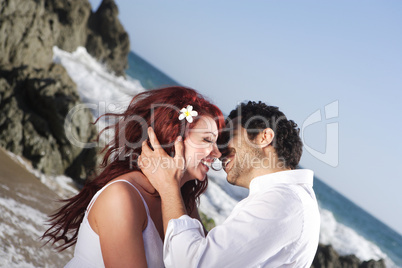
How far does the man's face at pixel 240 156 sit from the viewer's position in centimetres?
296

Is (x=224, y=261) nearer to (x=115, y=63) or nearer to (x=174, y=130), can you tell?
(x=174, y=130)

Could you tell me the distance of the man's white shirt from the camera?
6.70ft

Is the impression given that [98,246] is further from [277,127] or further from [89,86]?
[89,86]

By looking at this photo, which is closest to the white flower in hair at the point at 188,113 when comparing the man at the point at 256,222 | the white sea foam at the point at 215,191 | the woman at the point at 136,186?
the woman at the point at 136,186

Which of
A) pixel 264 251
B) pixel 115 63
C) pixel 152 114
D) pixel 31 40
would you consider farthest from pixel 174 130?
pixel 115 63

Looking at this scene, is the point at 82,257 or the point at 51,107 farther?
the point at 51,107

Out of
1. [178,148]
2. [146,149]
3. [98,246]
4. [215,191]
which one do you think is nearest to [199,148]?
[178,148]

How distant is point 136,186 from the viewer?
2.37 metres

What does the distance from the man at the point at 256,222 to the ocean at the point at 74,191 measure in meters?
0.92

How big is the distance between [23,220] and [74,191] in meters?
3.62

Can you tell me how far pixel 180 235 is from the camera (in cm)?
207

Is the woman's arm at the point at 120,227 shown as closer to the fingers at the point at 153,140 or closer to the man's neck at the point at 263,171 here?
the fingers at the point at 153,140

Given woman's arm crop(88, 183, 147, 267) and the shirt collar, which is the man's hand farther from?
the shirt collar

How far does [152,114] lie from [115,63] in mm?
34199
